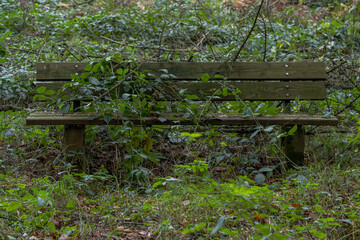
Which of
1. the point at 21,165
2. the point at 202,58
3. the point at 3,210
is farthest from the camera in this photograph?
the point at 202,58

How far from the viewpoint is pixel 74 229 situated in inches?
104

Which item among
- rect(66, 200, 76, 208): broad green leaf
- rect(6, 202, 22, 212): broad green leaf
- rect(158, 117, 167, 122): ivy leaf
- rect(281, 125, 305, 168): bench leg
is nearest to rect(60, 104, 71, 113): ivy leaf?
rect(158, 117, 167, 122): ivy leaf

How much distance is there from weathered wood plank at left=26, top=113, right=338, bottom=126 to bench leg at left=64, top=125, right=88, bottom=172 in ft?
0.33

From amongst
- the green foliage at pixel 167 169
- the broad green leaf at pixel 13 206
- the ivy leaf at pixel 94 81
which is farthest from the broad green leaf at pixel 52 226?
the ivy leaf at pixel 94 81

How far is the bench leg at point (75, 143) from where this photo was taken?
12.6 feet

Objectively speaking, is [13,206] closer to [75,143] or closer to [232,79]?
[75,143]

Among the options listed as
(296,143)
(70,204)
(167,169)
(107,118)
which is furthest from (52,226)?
(296,143)

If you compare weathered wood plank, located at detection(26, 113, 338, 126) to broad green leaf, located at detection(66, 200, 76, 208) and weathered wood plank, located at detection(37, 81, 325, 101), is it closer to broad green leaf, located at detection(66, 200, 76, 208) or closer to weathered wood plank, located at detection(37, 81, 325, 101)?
weathered wood plank, located at detection(37, 81, 325, 101)

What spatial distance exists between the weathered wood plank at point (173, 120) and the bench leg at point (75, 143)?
0.10 meters

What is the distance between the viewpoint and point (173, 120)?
12.6 feet

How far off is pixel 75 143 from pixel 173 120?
2.77 feet

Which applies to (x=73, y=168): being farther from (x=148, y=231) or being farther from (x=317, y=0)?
(x=317, y=0)

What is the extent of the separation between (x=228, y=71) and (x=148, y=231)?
2161 mm

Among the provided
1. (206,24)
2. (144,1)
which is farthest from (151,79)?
(144,1)
